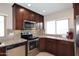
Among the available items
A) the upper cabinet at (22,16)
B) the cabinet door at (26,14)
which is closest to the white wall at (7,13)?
the upper cabinet at (22,16)

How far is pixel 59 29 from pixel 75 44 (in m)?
0.54

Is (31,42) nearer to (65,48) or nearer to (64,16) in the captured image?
(65,48)

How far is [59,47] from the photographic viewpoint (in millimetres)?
2990

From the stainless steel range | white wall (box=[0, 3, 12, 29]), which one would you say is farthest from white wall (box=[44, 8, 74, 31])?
white wall (box=[0, 3, 12, 29])

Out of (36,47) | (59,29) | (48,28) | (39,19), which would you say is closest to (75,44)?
(59,29)

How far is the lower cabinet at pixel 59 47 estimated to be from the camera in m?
2.61

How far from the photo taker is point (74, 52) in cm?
244

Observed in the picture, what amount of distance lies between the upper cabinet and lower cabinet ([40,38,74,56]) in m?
0.59

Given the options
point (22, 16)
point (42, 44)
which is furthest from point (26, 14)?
point (42, 44)

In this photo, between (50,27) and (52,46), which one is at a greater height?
(50,27)

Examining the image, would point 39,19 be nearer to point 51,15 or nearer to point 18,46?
point 51,15

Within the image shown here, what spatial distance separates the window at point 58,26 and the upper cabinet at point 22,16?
19 cm

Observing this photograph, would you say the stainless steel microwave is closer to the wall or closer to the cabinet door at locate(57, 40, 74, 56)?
the wall

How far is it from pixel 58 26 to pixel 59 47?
23.0 inches
